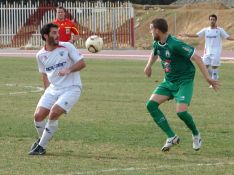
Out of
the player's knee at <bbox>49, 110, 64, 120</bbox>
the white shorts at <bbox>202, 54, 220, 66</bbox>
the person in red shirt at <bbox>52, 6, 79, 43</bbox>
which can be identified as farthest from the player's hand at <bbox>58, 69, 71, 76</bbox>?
the white shorts at <bbox>202, 54, 220, 66</bbox>

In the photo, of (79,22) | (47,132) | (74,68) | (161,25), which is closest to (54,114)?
(47,132)

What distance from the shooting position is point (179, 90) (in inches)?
488

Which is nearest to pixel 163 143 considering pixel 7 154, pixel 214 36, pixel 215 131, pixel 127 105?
pixel 215 131

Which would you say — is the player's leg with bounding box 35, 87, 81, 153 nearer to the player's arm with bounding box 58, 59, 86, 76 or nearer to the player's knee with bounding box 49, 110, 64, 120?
the player's knee with bounding box 49, 110, 64, 120

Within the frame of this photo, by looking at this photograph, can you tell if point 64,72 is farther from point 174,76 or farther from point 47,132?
point 174,76

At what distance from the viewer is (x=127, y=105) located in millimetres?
18719

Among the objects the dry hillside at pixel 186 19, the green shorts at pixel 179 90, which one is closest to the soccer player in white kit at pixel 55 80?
the green shorts at pixel 179 90

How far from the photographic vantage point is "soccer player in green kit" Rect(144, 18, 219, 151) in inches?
479

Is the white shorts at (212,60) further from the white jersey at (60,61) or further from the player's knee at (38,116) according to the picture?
the player's knee at (38,116)

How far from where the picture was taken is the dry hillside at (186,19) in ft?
184

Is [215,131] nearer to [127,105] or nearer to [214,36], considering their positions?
[127,105]

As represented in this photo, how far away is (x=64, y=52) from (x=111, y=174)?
8.32 ft

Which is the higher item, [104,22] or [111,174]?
[111,174]

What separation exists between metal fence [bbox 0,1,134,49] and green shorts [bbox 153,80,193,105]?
122ft
